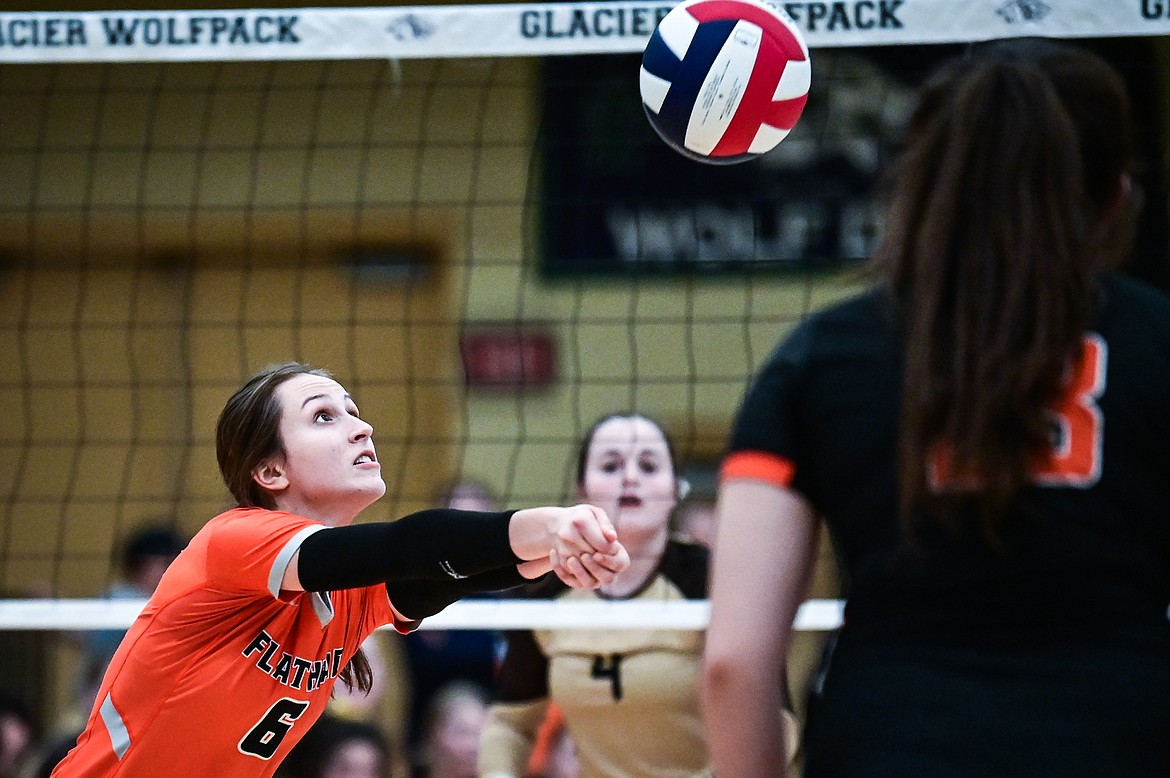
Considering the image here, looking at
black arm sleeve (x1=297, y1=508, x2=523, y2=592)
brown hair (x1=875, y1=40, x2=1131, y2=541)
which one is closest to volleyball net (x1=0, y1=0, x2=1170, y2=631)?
black arm sleeve (x1=297, y1=508, x2=523, y2=592)

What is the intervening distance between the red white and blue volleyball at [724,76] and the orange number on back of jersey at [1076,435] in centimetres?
209

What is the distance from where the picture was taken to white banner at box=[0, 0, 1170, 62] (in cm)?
418

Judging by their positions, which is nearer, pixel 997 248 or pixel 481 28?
pixel 997 248

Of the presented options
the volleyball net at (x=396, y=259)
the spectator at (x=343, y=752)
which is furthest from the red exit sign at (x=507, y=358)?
the spectator at (x=343, y=752)

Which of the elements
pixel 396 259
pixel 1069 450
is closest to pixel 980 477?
pixel 1069 450

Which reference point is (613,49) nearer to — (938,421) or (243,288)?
(938,421)

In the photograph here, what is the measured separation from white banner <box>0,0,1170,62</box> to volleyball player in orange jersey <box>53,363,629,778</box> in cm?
187

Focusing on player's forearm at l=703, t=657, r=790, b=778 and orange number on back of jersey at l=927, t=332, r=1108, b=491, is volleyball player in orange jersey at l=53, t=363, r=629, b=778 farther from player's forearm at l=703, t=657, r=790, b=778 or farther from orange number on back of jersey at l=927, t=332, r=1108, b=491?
orange number on back of jersey at l=927, t=332, r=1108, b=491

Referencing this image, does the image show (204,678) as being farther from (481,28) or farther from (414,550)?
(481,28)

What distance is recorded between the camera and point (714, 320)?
7082mm

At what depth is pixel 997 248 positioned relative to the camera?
4.64 feet

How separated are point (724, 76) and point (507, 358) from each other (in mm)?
4049

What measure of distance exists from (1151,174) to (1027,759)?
5552 millimetres

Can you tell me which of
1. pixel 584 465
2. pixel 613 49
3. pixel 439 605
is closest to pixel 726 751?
pixel 439 605
